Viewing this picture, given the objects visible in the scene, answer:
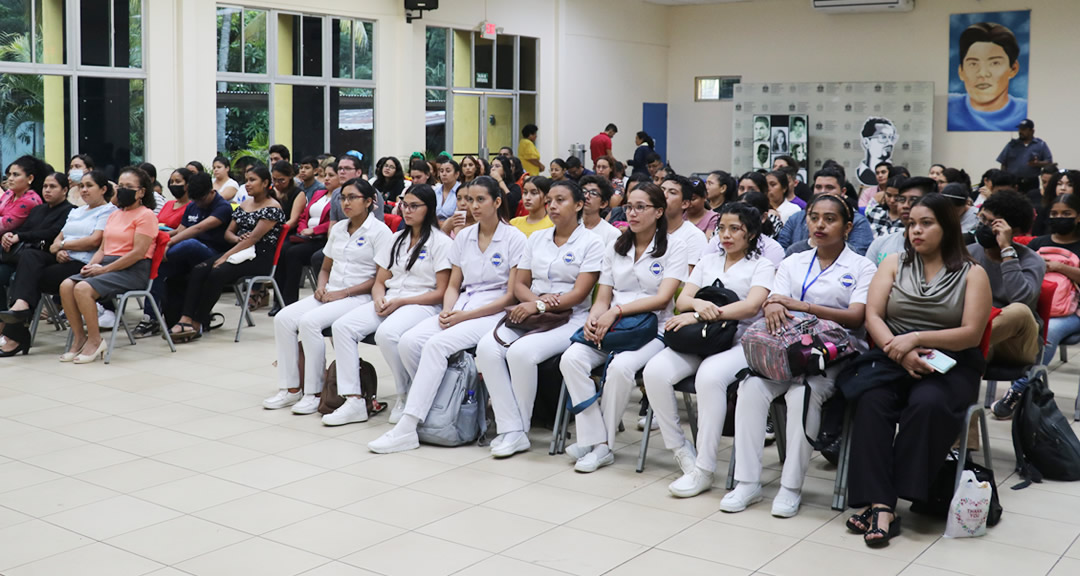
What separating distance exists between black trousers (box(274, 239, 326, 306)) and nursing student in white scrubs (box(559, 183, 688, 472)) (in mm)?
4187

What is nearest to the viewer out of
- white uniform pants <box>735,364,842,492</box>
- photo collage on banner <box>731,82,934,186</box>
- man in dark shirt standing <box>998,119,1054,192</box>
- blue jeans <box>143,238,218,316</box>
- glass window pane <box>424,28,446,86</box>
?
white uniform pants <box>735,364,842,492</box>


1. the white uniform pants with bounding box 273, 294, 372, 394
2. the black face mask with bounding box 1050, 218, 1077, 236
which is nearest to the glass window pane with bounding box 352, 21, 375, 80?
the white uniform pants with bounding box 273, 294, 372, 394

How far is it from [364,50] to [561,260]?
10.6 meters

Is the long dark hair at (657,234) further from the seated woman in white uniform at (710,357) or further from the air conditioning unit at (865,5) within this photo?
the air conditioning unit at (865,5)

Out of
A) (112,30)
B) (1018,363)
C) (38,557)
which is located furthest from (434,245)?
(112,30)

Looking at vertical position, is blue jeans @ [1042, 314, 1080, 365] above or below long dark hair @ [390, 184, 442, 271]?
below

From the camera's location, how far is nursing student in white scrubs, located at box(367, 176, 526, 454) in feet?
16.4

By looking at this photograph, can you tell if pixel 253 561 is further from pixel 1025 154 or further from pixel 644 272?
pixel 1025 154

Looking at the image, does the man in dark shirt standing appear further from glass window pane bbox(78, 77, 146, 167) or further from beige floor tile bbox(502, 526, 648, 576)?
beige floor tile bbox(502, 526, 648, 576)

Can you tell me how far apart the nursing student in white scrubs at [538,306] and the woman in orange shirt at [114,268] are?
311cm

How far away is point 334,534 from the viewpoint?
12.6ft

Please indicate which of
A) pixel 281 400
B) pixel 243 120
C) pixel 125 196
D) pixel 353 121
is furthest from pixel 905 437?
pixel 353 121

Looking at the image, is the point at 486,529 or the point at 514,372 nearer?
the point at 486,529

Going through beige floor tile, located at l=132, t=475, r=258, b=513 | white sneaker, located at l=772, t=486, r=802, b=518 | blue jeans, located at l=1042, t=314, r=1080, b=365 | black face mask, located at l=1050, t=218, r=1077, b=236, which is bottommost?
beige floor tile, located at l=132, t=475, r=258, b=513
